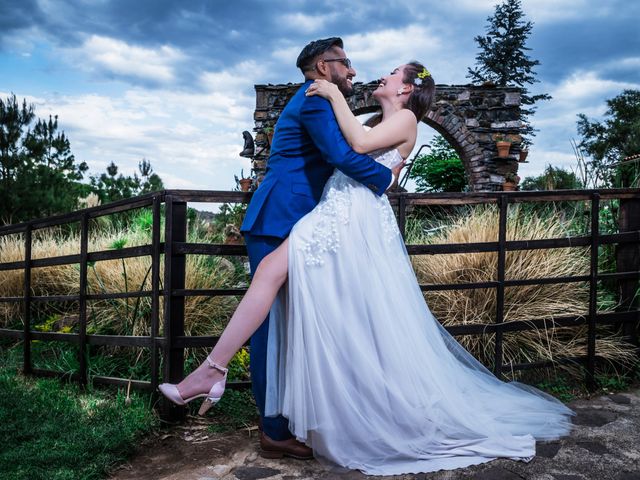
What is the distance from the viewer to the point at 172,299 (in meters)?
3.16

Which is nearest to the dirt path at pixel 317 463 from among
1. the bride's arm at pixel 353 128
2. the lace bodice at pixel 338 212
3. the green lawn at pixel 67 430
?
the green lawn at pixel 67 430

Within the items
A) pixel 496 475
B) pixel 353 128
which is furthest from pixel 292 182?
pixel 496 475

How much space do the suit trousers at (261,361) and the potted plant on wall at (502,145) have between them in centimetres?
964

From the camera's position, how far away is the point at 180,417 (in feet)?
10.4

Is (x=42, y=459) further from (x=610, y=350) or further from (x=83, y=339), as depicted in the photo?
(x=610, y=350)

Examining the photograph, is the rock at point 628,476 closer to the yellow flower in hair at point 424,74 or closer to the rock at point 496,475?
the rock at point 496,475

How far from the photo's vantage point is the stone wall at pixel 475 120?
11297 mm

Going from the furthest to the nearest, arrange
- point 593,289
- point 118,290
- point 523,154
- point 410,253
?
point 523,154
point 118,290
point 593,289
point 410,253

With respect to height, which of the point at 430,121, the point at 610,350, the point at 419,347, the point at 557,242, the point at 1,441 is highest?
the point at 430,121

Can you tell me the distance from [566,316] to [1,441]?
11.7ft

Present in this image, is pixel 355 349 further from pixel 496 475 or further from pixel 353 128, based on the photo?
pixel 353 128

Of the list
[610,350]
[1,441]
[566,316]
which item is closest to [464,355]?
[566,316]

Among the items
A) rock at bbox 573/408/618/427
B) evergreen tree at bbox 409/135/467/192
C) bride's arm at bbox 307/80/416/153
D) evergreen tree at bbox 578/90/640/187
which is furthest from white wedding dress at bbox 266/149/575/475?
evergreen tree at bbox 578/90/640/187

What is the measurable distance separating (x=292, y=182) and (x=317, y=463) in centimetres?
129
